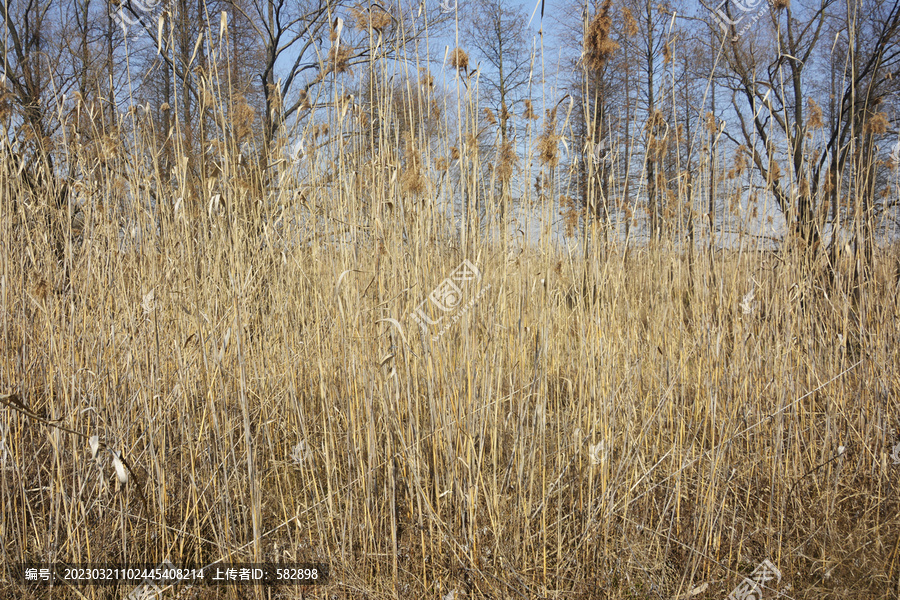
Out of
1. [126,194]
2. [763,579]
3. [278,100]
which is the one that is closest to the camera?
[763,579]

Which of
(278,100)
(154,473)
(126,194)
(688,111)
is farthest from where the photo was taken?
(688,111)

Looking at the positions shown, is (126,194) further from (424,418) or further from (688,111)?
(688,111)

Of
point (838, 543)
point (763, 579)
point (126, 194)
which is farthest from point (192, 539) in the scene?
point (838, 543)

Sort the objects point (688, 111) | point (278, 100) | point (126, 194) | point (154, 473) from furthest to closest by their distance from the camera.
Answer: point (688, 111) < point (126, 194) < point (278, 100) < point (154, 473)

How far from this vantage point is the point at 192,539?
4.11ft

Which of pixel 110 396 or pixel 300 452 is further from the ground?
pixel 110 396

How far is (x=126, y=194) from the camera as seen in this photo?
166 cm

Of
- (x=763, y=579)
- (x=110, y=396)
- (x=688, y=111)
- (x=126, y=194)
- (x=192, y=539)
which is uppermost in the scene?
(x=688, y=111)

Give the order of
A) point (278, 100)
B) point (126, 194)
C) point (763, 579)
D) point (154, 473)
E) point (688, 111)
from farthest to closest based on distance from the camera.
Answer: point (688, 111) < point (126, 194) < point (278, 100) < point (154, 473) < point (763, 579)

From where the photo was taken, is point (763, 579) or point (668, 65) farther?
point (668, 65)

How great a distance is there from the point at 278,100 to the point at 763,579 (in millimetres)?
1851

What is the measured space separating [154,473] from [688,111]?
7.30m

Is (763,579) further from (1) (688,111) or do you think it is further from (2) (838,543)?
(1) (688,111)

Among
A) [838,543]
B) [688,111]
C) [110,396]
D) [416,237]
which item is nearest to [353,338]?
[416,237]
